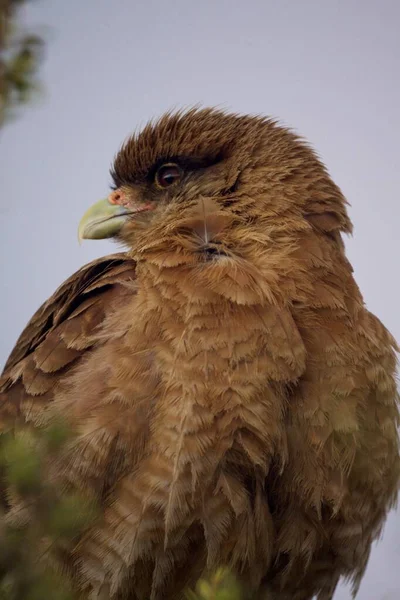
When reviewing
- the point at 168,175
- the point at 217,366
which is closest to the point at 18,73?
the point at 217,366

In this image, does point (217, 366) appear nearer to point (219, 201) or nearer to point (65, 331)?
point (65, 331)

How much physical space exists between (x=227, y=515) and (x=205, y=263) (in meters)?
1.00

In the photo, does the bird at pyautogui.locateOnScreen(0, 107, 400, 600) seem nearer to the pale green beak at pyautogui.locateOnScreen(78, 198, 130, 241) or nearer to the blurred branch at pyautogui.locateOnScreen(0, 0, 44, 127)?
the pale green beak at pyautogui.locateOnScreen(78, 198, 130, 241)

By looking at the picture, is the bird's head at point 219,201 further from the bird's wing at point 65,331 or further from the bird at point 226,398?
the bird's wing at point 65,331

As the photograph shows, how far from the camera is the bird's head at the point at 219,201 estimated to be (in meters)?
3.47

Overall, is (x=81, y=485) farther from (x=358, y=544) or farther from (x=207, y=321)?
(x=358, y=544)

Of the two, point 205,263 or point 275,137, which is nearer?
point 205,263

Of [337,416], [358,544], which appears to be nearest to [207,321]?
[337,416]

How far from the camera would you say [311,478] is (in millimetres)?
3150

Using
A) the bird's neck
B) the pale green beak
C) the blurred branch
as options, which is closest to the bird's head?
the pale green beak

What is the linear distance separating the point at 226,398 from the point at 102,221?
1567 millimetres

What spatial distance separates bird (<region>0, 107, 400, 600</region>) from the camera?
3000 mm

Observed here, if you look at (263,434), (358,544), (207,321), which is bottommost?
(358,544)

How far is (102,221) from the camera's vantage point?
426cm
